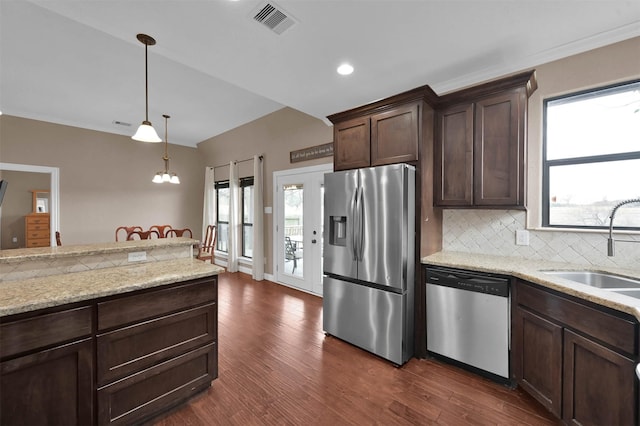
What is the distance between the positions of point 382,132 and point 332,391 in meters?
2.38

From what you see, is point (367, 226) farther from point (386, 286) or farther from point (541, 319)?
point (541, 319)

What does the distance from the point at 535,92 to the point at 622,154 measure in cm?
86

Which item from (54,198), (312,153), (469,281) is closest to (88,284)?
(469,281)

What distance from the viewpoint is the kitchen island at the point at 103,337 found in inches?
51.0

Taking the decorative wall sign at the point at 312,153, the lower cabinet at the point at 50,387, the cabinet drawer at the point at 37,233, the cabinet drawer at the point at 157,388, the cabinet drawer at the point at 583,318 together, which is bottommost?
the cabinet drawer at the point at 157,388

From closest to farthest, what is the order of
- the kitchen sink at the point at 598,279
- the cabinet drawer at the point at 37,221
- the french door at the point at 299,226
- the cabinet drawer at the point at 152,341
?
the cabinet drawer at the point at 152,341
the kitchen sink at the point at 598,279
the french door at the point at 299,226
the cabinet drawer at the point at 37,221

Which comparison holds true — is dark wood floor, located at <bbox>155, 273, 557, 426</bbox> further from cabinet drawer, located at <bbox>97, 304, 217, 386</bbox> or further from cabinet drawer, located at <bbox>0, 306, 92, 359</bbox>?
cabinet drawer, located at <bbox>0, 306, 92, 359</bbox>

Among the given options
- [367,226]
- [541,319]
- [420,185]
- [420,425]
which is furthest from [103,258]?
[541,319]

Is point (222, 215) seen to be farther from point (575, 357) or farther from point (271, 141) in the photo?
point (575, 357)

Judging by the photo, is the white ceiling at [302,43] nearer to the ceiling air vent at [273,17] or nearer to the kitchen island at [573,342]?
the ceiling air vent at [273,17]

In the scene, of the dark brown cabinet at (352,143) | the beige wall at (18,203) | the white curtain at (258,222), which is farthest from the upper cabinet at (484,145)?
the beige wall at (18,203)

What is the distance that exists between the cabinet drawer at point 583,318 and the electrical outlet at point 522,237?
2.25ft

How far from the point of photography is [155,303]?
1.71 metres

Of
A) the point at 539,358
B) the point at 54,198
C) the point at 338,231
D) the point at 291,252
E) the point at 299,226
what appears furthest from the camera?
the point at 54,198
